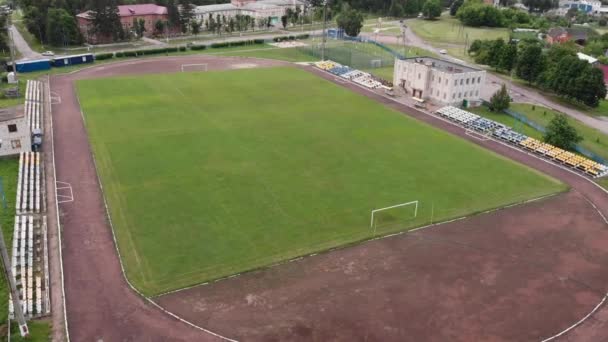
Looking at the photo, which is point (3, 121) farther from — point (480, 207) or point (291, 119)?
point (480, 207)

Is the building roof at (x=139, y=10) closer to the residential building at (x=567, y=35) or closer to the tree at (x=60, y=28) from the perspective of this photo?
the tree at (x=60, y=28)

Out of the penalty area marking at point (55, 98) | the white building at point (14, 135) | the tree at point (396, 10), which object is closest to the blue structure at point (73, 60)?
the penalty area marking at point (55, 98)

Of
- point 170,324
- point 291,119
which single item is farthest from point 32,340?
point 291,119

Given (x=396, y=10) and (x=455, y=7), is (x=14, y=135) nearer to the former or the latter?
(x=396, y=10)

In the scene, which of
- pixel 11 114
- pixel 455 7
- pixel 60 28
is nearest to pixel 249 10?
pixel 60 28

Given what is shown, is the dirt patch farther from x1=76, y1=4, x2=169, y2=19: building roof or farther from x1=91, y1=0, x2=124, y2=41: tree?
x1=76, y1=4, x2=169, y2=19: building roof

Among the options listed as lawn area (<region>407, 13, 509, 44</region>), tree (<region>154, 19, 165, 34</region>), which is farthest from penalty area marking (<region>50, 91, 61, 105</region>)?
lawn area (<region>407, 13, 509, 44</region>)
